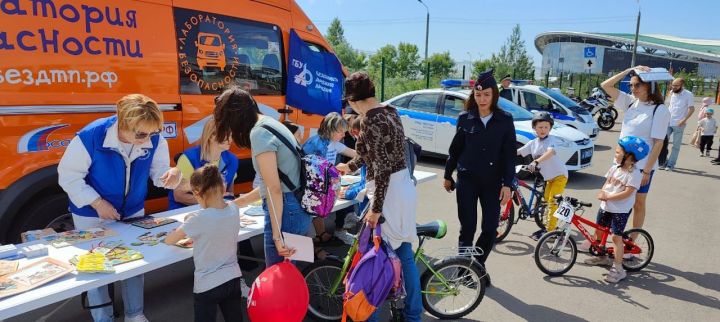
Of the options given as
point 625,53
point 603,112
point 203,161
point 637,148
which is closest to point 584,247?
point 637,148

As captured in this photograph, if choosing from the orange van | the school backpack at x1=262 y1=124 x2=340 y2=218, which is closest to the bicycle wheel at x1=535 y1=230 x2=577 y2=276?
the school backpack at x1=262 y1=124 x2=340 y2=218

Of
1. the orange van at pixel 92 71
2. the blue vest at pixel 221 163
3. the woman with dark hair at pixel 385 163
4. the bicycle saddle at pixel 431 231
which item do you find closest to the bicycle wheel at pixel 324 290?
the woman with dark hair at pixel 385 163

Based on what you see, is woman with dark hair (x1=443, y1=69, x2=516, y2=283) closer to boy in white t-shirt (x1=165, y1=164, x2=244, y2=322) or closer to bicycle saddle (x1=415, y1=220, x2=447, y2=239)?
bicycle saddle (x1=415, y1=220, x2=447, y2=239)

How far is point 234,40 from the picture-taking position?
14.9 feet

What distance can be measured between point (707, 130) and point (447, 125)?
6.63m

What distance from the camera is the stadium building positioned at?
7188 centimetres

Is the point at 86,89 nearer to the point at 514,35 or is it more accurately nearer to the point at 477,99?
the point at 477,99

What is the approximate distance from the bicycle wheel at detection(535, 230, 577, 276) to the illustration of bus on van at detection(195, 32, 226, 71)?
346 centimetres

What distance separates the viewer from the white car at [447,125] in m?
7.71

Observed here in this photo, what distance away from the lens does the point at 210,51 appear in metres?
4.34

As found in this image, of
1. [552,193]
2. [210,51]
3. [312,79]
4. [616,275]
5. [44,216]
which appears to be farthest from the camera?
[312,79]

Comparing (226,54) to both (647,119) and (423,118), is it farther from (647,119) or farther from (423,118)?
(423,118)

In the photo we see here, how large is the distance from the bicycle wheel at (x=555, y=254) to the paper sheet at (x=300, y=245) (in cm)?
249

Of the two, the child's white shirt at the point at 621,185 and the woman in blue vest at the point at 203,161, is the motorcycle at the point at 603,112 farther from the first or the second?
the woman in blue vest at the point at 203,161
